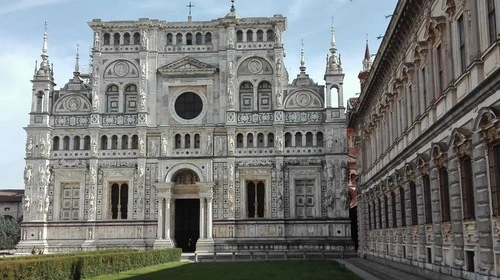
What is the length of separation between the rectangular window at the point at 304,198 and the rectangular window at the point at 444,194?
111ft

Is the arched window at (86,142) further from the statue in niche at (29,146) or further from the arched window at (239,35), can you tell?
the arched window at (239,35)

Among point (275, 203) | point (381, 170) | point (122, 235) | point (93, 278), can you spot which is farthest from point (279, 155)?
point (93, 278)

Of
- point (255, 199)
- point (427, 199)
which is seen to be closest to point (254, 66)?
point (255, 199)

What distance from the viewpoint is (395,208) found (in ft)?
109

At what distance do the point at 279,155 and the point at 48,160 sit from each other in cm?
2138

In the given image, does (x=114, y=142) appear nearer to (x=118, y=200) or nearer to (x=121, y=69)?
(x=118, y=200)

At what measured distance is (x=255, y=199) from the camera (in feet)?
186

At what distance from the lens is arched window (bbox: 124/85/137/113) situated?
59156 millimetres

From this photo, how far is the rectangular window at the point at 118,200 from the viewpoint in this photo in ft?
187

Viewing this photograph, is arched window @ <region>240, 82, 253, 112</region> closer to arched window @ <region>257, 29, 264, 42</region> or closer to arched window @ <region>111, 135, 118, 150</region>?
arched window @ <region>257, 29, 264, 42</region>

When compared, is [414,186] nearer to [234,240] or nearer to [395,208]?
[395,208]

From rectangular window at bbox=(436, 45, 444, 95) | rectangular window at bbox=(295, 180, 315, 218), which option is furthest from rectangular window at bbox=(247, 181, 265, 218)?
rectangular window at bbox=(436, 45, 444, 95)

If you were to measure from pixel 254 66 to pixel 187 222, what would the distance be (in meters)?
16.0

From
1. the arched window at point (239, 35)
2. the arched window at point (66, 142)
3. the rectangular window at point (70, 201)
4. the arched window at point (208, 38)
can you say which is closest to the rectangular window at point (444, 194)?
the arched window at point (239, 35)
